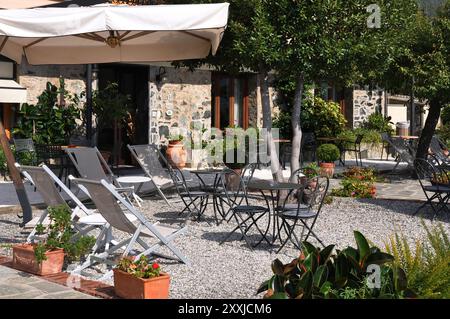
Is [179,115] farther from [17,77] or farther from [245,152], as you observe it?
[17,77]

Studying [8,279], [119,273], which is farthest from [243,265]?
[8,279]

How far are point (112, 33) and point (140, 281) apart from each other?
485 centimetres

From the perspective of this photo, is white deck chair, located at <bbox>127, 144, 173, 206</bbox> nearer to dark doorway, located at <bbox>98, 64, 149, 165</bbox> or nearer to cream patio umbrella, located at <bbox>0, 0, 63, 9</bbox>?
dark doorway, located at <bbox>98, 64, 149, 165</bbox>

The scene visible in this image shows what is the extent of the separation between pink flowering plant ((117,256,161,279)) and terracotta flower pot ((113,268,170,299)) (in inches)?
1.2

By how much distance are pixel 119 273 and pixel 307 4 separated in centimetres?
491

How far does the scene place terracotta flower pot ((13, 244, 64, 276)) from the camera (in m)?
5.22

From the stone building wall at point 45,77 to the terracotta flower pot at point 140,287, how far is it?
830 centimetres

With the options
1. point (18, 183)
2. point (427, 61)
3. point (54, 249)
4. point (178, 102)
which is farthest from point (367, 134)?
point (54, 249)

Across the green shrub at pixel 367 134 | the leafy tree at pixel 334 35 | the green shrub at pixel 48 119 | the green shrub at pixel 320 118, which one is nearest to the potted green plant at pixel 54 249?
the leafy tree at pixel 334 35

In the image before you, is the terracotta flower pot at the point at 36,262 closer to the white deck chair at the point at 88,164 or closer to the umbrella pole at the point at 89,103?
the white deck chair at the point at 88,164

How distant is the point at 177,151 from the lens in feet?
46.5

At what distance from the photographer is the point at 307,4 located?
826cm

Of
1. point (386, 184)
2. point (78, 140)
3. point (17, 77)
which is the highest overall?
point (17, 77)

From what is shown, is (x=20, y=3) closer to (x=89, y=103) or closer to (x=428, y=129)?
(x=89, y=103)
